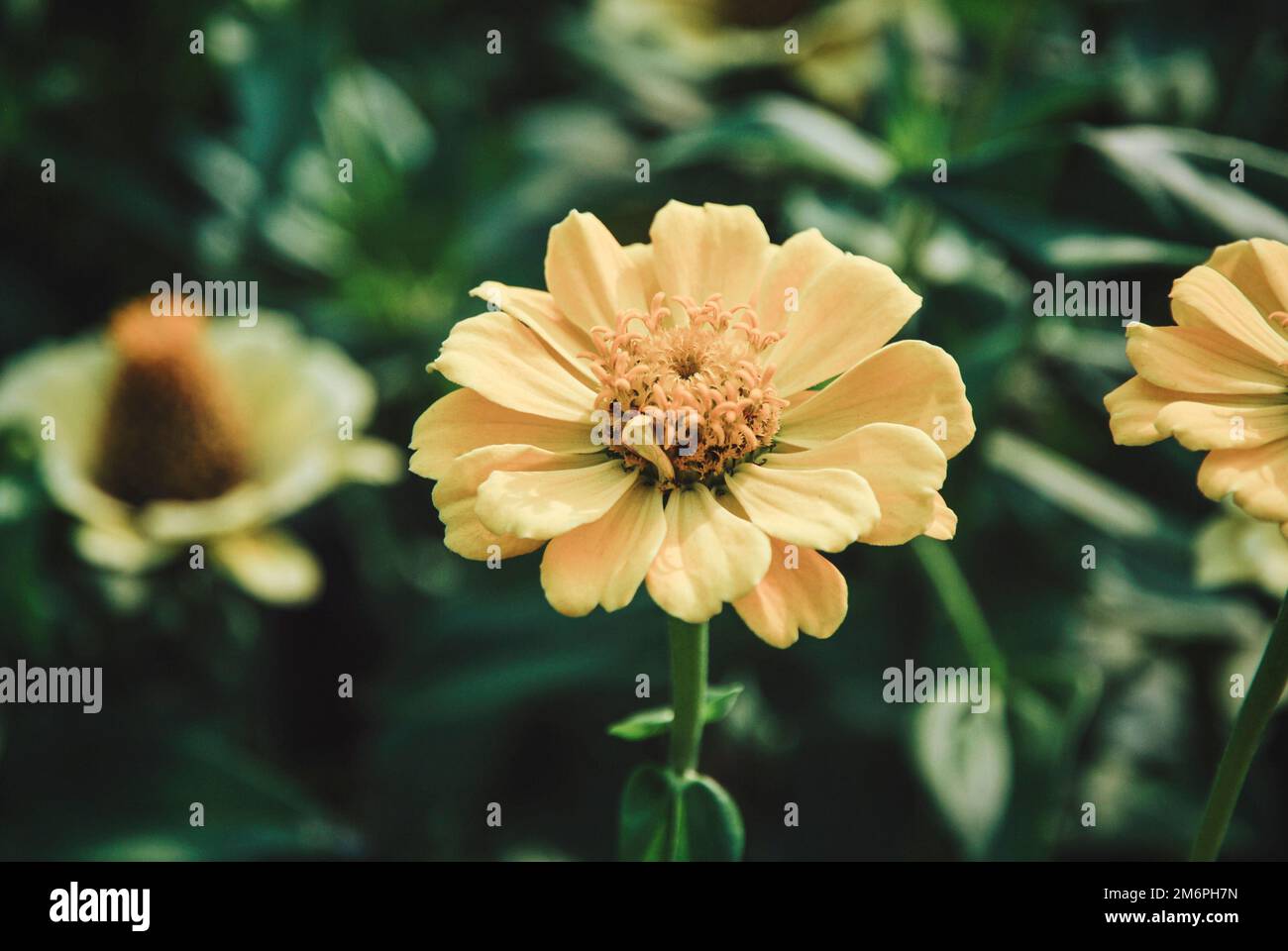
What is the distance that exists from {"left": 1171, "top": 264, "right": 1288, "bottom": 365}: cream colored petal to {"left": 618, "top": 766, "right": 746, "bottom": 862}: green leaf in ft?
1.10

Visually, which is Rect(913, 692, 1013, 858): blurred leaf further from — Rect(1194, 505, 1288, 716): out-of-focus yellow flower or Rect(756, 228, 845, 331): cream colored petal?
Rect(756, 228, 845, 331): cream colored petal

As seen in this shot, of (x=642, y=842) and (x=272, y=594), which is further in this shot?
(x=272, y=594)

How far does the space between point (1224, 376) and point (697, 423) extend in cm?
27

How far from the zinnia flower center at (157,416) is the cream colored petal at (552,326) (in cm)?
70

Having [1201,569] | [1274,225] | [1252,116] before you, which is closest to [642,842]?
[1274,225]

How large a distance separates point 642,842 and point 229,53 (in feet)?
4.20

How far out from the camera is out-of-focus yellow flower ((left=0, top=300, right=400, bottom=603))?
1175mm

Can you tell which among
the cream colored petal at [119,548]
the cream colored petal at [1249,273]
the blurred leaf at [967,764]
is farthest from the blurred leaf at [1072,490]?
A: the cream colored petal at [119,548]

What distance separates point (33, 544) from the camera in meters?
1.14

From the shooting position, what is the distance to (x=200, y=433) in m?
1.30

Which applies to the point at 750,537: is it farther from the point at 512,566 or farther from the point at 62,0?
the point at 62,0

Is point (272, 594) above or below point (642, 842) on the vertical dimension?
above

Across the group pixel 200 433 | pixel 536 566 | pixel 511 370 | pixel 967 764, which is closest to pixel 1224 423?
pixel 511 370

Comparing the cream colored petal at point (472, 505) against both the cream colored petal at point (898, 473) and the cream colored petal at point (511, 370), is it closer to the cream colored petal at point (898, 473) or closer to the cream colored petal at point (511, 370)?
the cream colored petal at point (511, 370)
